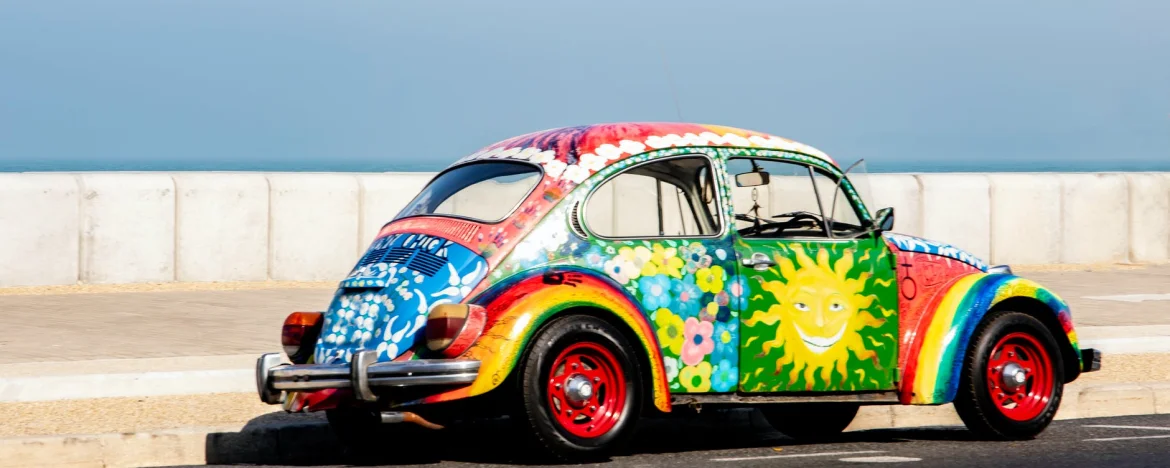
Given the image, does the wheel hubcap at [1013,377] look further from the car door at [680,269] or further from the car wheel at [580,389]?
the car wheel at [580,389]

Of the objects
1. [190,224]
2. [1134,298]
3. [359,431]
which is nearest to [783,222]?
[359,431]

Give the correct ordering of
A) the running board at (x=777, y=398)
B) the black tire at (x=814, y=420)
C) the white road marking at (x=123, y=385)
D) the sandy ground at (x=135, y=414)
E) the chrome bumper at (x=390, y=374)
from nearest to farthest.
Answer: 1. the chrome bumper at (x=390, y=374)
2. the running board at (x=777, y=398)
3. the sandy ground at (x=135, y=414)
4. the black tire at (x=814, y=420)
5. the white road marking at (x=123, y=385)

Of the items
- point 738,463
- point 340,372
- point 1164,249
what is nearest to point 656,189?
point 738,463

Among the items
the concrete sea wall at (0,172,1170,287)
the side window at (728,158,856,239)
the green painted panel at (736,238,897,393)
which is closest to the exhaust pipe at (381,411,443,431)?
the green painted panel at (736,238,897,393)

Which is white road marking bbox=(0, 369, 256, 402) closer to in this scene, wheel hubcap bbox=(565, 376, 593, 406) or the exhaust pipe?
the exhaust pipe

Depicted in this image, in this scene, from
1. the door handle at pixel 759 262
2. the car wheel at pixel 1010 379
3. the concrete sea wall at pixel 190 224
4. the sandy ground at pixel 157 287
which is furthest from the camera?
the concrete sea wall at pixel 190 224

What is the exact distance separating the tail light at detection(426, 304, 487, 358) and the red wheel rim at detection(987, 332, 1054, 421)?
283 centimetres

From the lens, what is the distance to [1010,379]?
8.63 meters

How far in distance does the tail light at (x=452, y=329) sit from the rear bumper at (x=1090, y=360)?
3.43 metres

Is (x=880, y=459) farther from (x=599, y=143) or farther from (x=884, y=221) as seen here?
(x=599, y=143)

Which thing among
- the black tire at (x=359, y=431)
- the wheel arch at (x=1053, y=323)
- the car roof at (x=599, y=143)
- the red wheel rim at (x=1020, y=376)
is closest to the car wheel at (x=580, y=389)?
the car roof at (x=599, y=143)

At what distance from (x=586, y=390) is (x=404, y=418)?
81cm

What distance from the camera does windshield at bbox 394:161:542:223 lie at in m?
7.82

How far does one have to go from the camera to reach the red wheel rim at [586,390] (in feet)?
24.3
